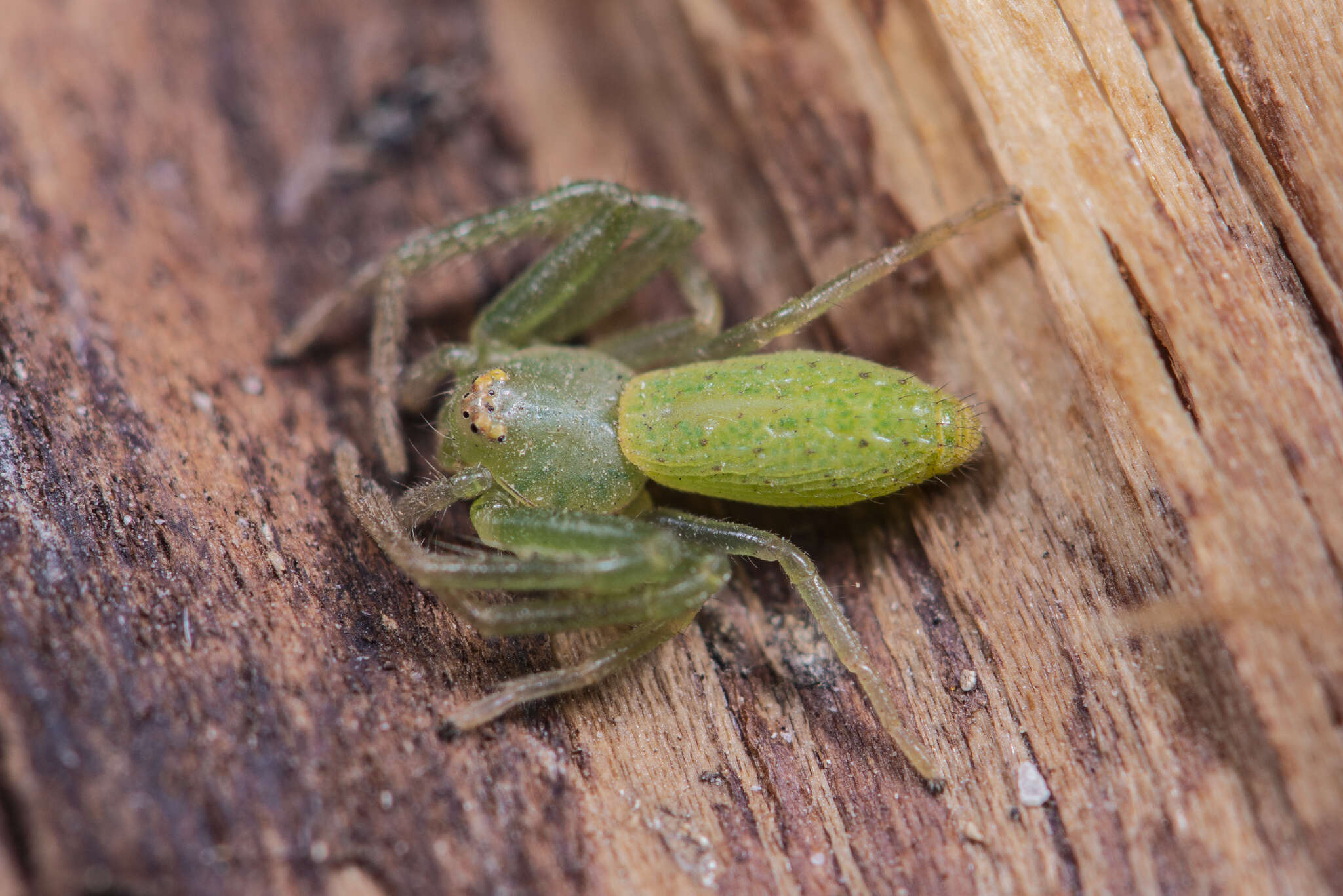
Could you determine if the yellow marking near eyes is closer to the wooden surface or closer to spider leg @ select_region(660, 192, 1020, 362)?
the wooden surface

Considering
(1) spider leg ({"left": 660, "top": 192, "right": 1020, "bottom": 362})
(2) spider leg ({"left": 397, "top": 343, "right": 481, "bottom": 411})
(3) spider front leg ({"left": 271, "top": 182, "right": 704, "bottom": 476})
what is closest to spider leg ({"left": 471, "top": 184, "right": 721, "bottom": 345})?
(3) spider front leg ({"left": 271, "top": 182, "right": 704, "bottom": 476})

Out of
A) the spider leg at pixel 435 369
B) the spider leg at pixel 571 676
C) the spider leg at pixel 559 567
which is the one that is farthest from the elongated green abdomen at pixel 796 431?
the spider leg at pixel 435 369

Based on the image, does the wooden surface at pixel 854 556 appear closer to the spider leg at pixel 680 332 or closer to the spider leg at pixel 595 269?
the spider leg at pixel 680 332

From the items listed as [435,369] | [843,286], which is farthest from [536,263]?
[843,286]

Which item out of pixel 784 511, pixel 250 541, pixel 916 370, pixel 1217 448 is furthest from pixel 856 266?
pixel 250 541

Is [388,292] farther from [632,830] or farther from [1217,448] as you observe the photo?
[1217,448]

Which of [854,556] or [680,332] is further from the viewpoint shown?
[680,332]

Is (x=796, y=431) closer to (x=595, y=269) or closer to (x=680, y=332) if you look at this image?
(x=680, y=332)
